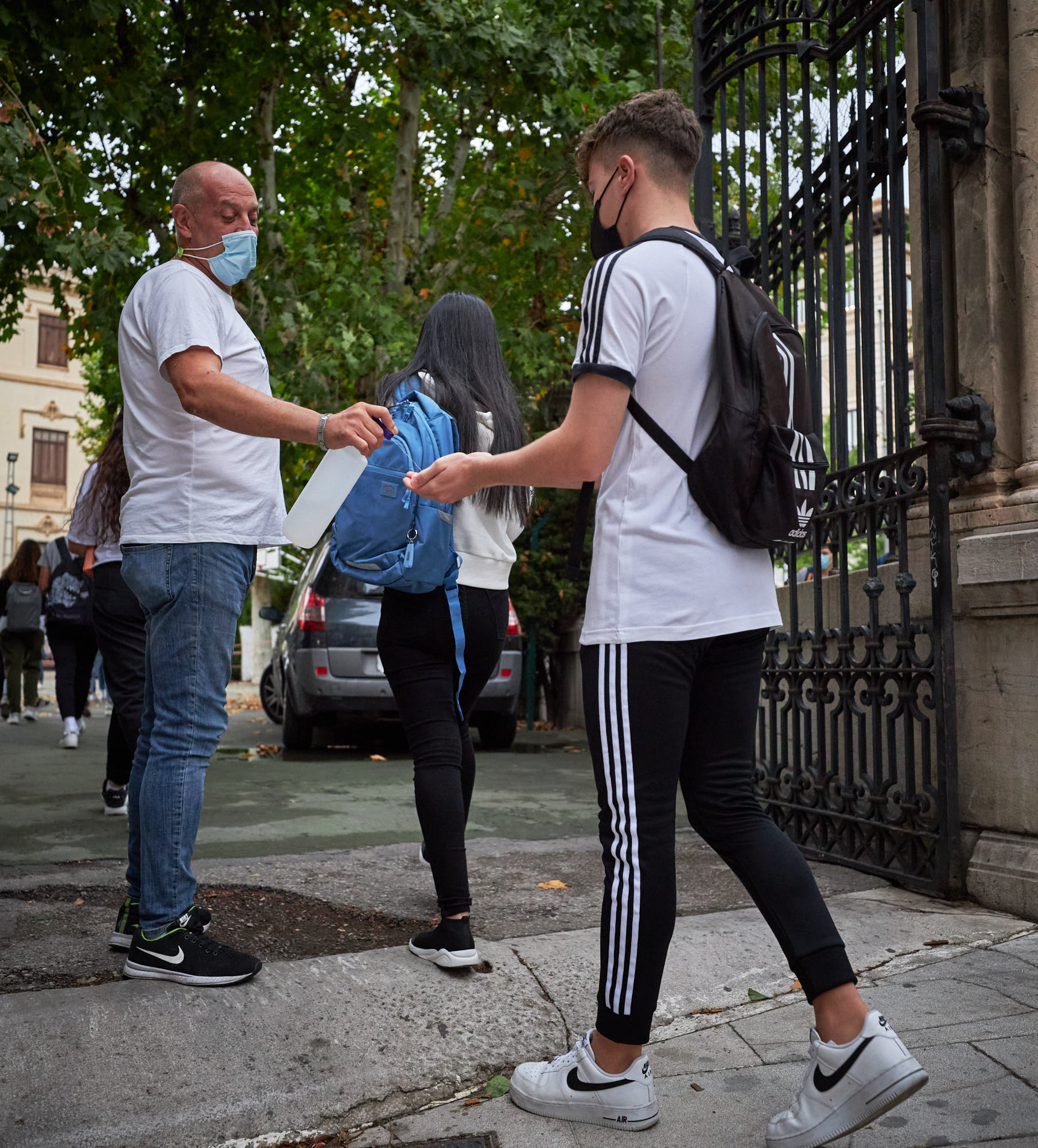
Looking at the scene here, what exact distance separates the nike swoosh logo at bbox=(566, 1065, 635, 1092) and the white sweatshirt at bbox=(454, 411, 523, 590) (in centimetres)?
146

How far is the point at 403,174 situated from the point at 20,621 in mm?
6475

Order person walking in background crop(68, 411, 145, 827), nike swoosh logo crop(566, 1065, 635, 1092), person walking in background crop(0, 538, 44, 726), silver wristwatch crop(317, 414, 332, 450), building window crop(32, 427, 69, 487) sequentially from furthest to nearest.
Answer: building window crop(32, 427, 69, 487) → person walking in background crop(0, 538, 44, 726) → person walking in background crop(68, 411, 145, 827) → silver wristwatch crop(317, 414, 332, 450) → nike swoosh logo crop(566, 1065, 635, 1092)

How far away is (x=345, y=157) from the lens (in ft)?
47.8

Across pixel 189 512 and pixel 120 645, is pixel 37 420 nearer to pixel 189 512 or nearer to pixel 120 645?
pixel 120 645

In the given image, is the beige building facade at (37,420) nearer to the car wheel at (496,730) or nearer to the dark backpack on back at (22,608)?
the dark backpack on back at (22,608)

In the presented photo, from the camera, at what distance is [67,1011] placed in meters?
2.75

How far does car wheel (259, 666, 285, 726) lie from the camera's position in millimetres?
12410

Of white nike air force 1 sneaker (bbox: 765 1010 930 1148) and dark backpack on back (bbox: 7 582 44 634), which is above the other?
dark backpack on back (bbox: 7 582 44 634)

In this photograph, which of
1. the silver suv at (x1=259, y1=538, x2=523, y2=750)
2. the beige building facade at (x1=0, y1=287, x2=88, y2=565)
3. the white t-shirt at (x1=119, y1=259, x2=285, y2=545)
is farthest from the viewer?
the beige building facade at (x1=0, y1=287, x2=88, y2=565)

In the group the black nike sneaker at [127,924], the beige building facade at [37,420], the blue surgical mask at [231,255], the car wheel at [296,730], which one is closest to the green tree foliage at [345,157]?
the car wheel at [296,730]

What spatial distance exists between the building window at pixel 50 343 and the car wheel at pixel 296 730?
144ft

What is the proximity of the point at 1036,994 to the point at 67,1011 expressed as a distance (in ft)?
8.14

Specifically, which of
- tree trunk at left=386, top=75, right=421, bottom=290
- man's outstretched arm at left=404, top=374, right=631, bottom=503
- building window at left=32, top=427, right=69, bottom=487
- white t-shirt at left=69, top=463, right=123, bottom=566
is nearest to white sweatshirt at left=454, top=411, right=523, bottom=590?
man's outstretched arm at left=404, top=374, right=631, bottom=503

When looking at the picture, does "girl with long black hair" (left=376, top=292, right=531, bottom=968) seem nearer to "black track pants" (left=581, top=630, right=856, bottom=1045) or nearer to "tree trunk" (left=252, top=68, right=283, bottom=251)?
"black track pants" (left=581, top=630, right=856, bottom=1045)
